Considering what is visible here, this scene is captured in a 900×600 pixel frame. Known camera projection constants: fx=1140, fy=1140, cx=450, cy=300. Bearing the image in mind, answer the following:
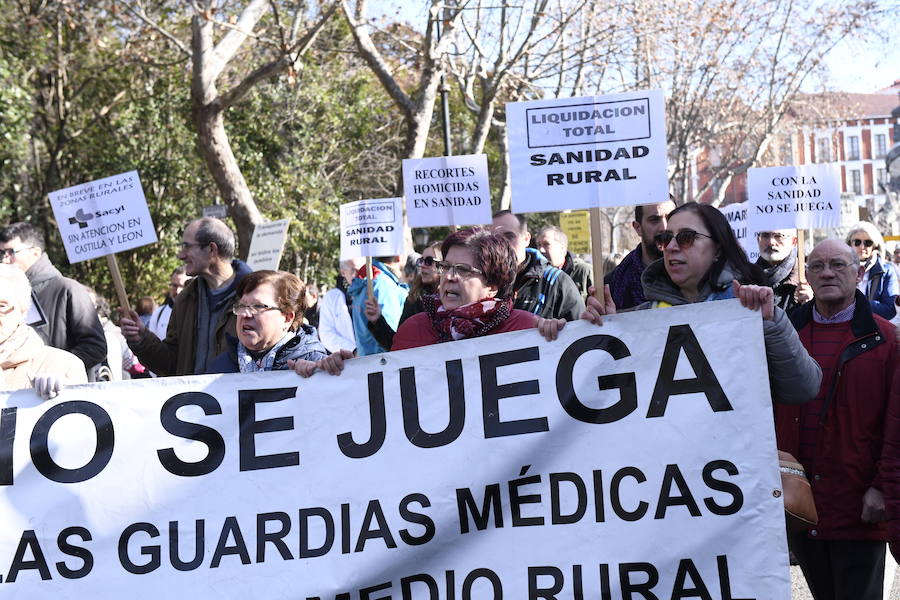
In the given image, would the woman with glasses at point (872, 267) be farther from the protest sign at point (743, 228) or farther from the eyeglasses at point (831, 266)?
the eyeglasses at point (831, 266)

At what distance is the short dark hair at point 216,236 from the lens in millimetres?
5801

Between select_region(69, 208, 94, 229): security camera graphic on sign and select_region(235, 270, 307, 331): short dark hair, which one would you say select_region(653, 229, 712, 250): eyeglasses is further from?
select_region(69, 208, 94, 229): security camera graphic on sign

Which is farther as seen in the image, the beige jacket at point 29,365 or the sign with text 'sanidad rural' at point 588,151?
the sign with text 'sanidad rural' at point 588,151

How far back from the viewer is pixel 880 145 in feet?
373

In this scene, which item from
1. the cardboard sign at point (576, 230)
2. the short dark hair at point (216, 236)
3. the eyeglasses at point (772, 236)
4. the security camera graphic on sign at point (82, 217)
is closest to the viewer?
the short dark hair at point (216, 236)

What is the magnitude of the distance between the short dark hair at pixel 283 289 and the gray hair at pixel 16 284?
80 cm

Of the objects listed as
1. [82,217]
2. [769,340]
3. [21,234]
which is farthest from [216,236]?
[769,340]

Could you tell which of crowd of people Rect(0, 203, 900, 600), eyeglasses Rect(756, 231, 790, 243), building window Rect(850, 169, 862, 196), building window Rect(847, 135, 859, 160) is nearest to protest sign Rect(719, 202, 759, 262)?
eyeglasses Rect(756, 231, 790, 243)

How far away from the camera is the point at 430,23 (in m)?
14.3

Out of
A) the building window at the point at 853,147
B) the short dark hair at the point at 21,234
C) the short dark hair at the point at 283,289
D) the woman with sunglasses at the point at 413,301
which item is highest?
the building window at the point at 853,147

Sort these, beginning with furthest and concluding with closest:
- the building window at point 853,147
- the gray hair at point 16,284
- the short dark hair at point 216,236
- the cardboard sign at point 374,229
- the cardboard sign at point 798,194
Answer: the building window at point 853,147 → the cardboard sign at point 374,229 → the cardboard sign at point 798,194 → the short dark hair at point 216,236 → the gray hair at point 16,284

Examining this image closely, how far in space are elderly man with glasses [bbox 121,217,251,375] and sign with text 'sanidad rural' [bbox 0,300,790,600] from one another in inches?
62.3

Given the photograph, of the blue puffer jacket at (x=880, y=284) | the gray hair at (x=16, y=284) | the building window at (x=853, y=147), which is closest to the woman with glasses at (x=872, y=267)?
the blue puffer jacket at (x=880, y=284)

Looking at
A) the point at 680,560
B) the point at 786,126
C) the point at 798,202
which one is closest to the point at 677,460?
the point at 680,560
